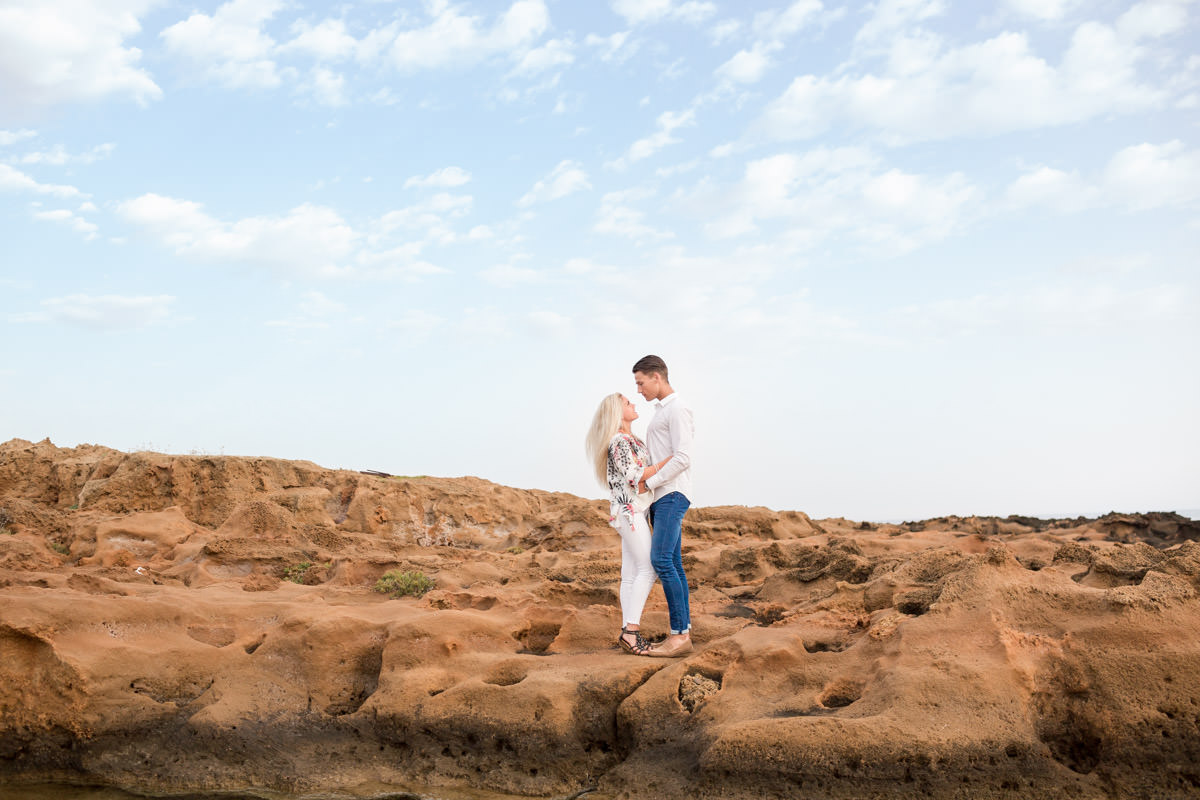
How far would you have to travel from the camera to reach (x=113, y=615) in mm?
5547

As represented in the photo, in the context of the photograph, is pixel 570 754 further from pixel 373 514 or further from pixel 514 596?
pixel 373 514

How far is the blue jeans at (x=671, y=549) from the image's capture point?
5105 millimetres

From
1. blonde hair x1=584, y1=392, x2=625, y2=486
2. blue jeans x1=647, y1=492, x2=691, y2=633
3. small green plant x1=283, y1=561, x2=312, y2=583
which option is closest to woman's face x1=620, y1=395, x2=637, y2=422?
blonde hair x1=584, y1=392, x2=625, y2=486

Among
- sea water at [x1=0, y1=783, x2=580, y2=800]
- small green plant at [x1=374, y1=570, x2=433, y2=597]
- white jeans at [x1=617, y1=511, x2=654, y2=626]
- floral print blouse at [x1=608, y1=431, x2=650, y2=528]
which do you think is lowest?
sea water at [x1=0, y1=783, x2=580, y2=800]

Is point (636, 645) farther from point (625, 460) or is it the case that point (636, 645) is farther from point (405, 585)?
point (405, 585)

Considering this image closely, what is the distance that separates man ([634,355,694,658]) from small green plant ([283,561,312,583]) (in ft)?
13.9

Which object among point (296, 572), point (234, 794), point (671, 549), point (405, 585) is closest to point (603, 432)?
point (671, 549)

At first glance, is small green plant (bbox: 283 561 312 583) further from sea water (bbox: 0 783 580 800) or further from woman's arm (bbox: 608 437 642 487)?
woman's arm (bbox: 608 437 642 487)

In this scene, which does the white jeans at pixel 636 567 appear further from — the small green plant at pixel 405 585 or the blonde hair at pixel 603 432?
the small green plant at pixel 405 585

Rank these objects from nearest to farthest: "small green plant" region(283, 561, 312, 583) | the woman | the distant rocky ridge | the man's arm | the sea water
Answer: the distant rocky ridge, the sea water, the man's arm, the woman, "small green plant" region(283, 561, 312, 583)

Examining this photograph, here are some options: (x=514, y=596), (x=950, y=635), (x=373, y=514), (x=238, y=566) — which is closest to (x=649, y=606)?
(x=514, y=596)

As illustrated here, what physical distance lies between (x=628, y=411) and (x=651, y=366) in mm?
352

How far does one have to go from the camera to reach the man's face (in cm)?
525

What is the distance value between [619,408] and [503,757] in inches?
87.9
